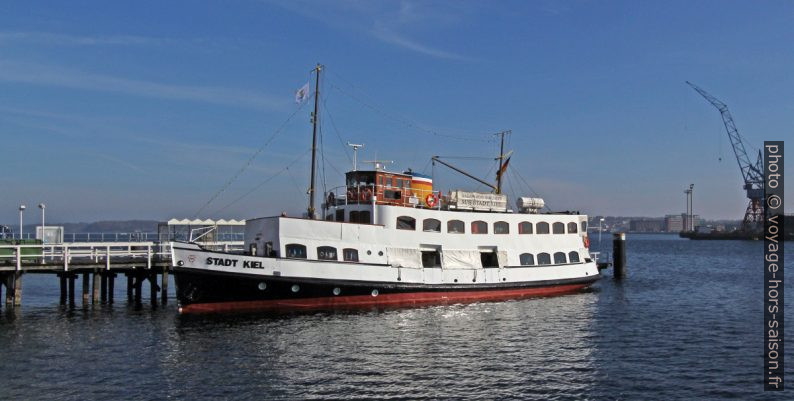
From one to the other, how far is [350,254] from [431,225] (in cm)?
545

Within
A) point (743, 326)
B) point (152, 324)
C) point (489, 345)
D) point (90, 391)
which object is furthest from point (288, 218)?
point (743, 326)

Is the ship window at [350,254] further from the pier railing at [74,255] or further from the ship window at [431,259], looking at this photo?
the pier railing at [74,255]

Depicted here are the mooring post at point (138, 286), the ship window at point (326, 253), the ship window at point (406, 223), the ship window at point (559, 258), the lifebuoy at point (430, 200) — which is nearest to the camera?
the ship window at point (326, 253)

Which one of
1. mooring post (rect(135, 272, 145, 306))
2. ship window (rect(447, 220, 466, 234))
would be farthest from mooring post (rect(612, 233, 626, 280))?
mooring post (rect(135, 272, 145, 306))

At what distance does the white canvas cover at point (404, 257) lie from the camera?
3300 cm

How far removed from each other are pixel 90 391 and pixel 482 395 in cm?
1105

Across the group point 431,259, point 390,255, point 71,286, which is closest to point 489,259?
point 431,259

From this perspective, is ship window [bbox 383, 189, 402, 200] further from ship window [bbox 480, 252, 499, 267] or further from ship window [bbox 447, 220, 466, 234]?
ship window [bbox 480, 252, 499, 267]

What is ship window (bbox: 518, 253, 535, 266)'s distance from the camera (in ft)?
124

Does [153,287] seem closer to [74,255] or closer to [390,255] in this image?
[74,255]

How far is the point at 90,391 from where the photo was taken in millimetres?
17531

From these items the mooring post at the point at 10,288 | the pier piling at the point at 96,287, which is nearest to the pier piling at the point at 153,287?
the pier piling at the point at 96,287

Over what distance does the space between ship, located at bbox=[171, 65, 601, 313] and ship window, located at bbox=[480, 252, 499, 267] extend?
6 centimetres

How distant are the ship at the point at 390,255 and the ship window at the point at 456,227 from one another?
6 centimetres
